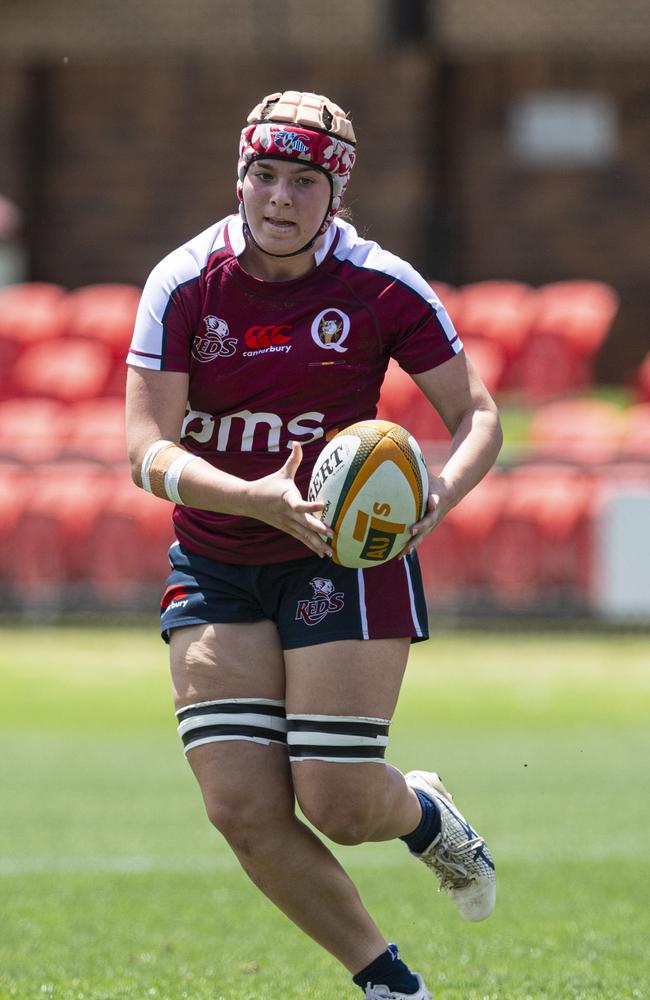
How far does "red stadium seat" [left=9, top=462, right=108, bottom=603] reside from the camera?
14031mm

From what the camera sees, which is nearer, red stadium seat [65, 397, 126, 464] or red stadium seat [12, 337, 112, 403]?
red stadium seat [65, 397, 126, 464]

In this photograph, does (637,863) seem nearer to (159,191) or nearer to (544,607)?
(544,607)

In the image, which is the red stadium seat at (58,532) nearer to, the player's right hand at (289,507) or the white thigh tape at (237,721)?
the white thigh tape at (237,721)

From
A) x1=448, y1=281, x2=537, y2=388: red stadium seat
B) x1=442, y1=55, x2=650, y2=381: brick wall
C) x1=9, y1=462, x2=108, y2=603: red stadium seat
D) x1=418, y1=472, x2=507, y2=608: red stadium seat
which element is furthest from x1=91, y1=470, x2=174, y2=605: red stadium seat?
x1=442, y1=55, x2=650, y2=381: brick wall

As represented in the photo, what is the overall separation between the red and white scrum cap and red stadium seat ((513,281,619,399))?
13560mm

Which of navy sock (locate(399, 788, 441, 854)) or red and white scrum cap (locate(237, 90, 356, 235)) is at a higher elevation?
red and white scrum cap (locate(237, 90, 356, 235))

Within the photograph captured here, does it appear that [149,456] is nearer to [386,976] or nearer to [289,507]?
[289,507]

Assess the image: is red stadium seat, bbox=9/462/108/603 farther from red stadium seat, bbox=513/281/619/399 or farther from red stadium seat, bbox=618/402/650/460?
red stadium seat, bbox=513/281/619/399

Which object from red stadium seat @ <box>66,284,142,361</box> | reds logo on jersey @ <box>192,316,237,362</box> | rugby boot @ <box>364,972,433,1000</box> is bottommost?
rugby boot @ <box>364,972,433,1000</box>

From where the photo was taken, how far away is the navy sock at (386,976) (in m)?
4.38

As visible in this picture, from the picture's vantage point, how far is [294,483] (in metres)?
4.21

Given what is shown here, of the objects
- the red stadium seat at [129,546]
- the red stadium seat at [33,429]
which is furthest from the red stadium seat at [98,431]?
the red stadium seat at [129,546]

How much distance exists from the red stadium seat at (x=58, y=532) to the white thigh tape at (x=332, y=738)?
32.6 ft

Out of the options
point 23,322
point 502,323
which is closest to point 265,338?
point 502,323
